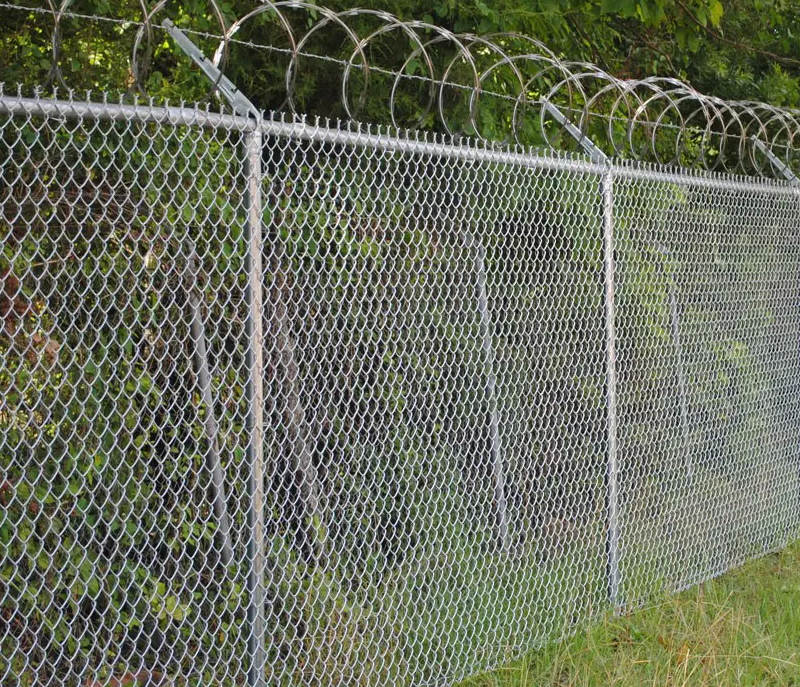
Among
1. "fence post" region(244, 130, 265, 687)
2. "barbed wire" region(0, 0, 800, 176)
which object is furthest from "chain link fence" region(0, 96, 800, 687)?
"barbed wire" region(0, 0, 800, 176)

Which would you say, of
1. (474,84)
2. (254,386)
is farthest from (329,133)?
(474,84)

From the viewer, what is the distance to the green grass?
3.99 meters

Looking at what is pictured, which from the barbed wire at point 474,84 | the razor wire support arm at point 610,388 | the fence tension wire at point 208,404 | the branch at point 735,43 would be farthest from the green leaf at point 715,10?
the fence tension wire at point 208,404

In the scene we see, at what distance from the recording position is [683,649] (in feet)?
13.8

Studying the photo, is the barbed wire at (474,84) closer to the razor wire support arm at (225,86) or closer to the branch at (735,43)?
the branch at (735,43)

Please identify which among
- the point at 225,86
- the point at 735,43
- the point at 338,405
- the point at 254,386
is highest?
the point at 225,86

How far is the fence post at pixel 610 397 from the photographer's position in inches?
178

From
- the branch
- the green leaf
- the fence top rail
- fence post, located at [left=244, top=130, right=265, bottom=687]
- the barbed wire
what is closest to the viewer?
the fence top rail

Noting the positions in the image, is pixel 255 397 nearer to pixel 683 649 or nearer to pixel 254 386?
pixel 254 386

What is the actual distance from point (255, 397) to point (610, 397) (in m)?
2.00

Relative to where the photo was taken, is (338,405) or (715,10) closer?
(338,405)

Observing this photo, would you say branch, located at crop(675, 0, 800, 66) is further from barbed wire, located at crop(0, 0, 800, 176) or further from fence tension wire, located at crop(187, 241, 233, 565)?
fence tension wire, located at crop(187, 241, 233, 565)

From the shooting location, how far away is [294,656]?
11.4ft

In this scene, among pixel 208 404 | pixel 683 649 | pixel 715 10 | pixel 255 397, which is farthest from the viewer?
pixel 715 10
